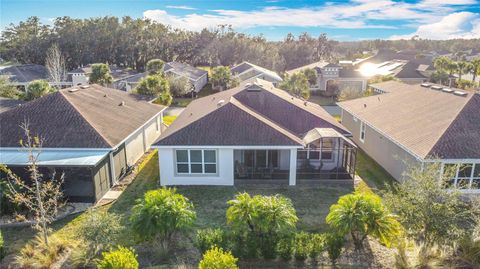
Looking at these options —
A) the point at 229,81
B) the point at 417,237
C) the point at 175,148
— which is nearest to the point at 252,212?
the point at 417,237

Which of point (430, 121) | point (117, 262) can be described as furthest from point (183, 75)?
point (117, 262)

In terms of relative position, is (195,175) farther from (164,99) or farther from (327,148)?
(164,99)

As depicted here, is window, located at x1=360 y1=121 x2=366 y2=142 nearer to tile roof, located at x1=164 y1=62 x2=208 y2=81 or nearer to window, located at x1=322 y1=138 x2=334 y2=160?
window, located at x1=322 y1=138 x2=334 y2=160

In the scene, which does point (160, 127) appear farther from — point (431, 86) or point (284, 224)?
point (431, 86)

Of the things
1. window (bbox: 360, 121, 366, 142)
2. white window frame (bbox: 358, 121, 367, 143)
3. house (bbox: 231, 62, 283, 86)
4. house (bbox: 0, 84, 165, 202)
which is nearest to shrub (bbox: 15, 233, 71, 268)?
house (bbox: 0, 84, 165, 202)

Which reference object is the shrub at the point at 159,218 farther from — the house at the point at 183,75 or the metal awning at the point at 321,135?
the house at the point at 183,75

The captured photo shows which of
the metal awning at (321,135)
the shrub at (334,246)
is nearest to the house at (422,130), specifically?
the metal awning at (321,135)

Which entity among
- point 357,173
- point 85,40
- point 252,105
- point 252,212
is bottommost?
point 357,173

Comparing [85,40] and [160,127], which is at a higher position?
[85,40]

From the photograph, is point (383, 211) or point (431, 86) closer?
point (383, 211)
